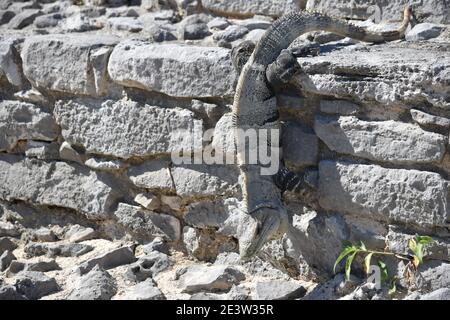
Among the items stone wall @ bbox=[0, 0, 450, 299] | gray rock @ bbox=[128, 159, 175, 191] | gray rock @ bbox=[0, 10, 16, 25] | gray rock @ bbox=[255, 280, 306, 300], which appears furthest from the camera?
gray rock @ bbox=[0, 10, 16, 25]

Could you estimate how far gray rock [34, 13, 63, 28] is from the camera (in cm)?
678

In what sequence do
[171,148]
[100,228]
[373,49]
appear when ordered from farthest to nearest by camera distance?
[100,228]
[171,148]
[373,49]

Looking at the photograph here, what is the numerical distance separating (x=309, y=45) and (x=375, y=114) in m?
0.72

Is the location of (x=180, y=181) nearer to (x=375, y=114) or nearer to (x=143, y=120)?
(x=143, y=120)

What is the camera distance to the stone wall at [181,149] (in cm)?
481

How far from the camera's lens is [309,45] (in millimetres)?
5383

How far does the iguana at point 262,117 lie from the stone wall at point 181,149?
108 millimetres

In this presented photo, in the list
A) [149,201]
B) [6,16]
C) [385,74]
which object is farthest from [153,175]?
[6,16]

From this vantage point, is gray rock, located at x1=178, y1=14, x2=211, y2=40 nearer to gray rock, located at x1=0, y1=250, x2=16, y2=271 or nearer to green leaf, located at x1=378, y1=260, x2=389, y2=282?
gray rock, located at x1=0, y1=250, x2=16, y2=271

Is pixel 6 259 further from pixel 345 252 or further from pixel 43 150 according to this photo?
pixel 345 252

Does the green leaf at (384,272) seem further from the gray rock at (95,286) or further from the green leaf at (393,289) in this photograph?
the gray rock at (95,286)

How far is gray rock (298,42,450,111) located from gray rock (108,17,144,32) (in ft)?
5.37

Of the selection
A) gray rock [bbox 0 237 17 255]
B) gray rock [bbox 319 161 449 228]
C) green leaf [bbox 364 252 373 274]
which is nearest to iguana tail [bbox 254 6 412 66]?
gray rock [bbox 319 161 449 228]
